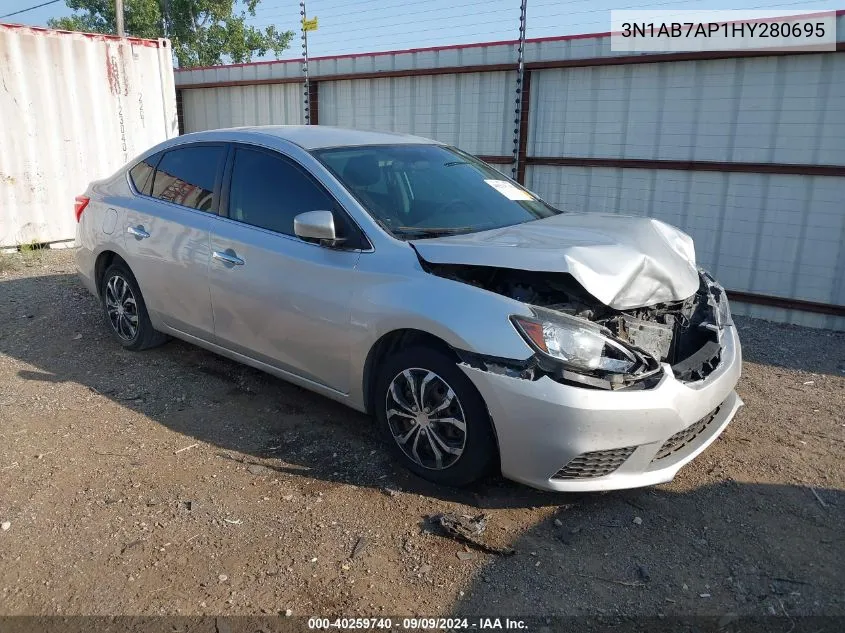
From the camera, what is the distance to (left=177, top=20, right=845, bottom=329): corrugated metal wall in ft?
21.0

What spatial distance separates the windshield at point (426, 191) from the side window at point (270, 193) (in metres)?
0.18

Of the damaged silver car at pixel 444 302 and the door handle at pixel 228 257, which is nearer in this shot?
the damaged silver car at pixel 444 302

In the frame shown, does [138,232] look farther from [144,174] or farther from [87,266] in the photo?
[87,266]

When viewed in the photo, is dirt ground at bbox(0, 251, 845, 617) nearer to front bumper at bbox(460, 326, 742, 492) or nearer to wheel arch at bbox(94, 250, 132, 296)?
front bumper at bbox(460, 326, 742, 492)

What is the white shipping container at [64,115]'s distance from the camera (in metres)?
9.00

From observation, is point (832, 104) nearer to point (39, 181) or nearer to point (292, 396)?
point (292, 396)

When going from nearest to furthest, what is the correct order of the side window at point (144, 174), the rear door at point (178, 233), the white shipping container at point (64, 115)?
the rear door at point (178, 233) → the side window at point (144, 174) → the white shipping container at point (64, 115)

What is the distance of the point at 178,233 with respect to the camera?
455 centimetres

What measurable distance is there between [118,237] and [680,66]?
18.2 feet

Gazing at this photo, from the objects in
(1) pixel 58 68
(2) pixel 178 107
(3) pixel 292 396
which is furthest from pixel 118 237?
(2) pixel 178 107

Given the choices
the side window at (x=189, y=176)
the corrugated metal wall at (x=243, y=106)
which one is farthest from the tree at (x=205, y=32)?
the side window at (x=189, y=176)

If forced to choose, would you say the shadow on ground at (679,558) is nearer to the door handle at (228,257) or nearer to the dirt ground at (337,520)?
the dirt ground at (337,520)

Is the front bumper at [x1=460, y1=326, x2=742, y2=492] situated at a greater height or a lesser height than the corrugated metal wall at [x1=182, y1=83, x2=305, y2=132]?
lesser

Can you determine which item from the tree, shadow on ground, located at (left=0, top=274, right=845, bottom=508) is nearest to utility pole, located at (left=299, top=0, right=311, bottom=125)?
shadow on ground, located at (left=0, top=274, right=845, bottom=508)
